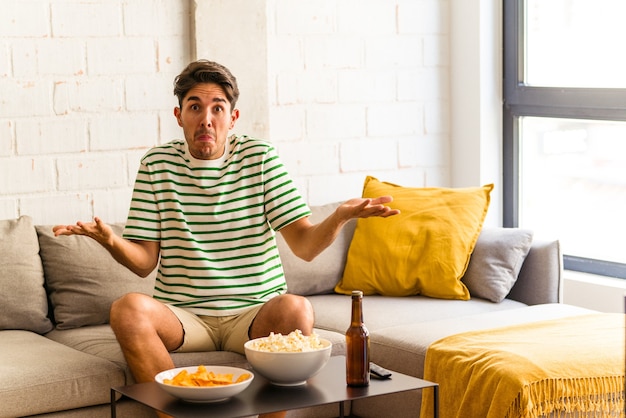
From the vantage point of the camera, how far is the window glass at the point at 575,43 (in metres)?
4.05

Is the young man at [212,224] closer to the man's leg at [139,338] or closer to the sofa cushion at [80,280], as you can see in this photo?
the man's leg at [139,338]

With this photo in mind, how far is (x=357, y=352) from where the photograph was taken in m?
2.44

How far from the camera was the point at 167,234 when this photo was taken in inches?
121

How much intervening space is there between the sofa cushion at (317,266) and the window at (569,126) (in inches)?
38.7

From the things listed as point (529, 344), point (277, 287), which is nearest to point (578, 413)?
point (529, 344)

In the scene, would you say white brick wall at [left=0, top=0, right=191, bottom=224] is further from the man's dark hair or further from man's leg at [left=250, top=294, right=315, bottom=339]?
man's leg at [left=250, top=294, right=315, bottom=339]

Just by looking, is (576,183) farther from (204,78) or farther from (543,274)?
(204,78)

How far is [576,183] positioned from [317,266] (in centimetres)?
121

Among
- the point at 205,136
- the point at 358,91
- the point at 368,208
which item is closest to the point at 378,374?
the point at 368,208

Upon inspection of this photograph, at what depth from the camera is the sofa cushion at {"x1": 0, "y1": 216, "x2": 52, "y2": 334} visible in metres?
3.26

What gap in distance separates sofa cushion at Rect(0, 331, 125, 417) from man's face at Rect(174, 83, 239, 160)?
0.69 metres

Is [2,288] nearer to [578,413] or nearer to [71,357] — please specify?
[71,357]

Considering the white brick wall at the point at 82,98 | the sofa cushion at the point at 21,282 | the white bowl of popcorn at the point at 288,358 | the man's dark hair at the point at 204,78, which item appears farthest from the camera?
the white brick wall at the point at 82,98

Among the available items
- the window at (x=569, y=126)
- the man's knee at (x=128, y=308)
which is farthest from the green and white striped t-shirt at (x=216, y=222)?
the window at (x=569, y=126)
